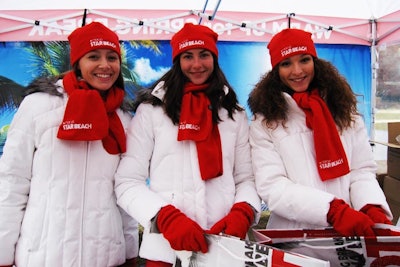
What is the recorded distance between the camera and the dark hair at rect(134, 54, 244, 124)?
1562 millimetres

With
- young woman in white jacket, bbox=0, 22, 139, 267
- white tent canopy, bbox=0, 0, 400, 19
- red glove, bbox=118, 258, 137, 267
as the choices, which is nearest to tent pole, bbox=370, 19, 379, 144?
white tent canopy, bbox=0, 0, 400, 19

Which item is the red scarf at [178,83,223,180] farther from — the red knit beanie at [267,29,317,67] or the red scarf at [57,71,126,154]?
the red knit beanie at [267,29,317,67]

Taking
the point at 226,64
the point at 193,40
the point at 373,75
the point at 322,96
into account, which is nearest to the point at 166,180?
the point at 193,40

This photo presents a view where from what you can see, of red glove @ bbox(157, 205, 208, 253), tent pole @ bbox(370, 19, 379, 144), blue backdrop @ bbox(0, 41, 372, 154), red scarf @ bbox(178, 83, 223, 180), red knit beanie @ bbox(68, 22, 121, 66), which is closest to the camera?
red glove @ bbox(157, 205, 208, 253)

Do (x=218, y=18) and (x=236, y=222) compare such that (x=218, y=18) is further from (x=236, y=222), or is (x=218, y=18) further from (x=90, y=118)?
(x=236, y=222)

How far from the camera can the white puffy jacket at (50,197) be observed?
141 cm

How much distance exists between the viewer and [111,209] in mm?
1521

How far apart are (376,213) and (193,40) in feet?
3.47

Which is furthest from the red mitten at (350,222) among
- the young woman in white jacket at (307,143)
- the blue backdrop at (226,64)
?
Answer: the blue backdrop at (226,64)

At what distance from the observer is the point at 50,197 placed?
1420mm

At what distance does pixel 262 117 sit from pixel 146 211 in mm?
697

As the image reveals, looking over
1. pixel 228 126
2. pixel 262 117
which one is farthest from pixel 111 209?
pixel 262 117

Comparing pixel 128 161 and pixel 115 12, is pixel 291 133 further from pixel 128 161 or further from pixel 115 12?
pixel 115 12

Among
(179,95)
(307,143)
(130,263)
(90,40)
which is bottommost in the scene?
(130,263)
